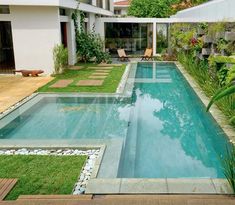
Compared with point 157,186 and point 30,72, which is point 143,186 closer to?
point 157,186

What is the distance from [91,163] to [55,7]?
12384 mm

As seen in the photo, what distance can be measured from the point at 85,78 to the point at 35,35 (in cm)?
374

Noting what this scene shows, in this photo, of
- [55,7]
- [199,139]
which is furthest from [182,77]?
[199,139]

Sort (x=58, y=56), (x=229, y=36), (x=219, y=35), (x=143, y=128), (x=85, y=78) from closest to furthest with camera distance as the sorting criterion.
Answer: (x=143, y=128) → (x=229, y=36) → (x=219, y=35) → (x=85, y=78) → (x=58, y=56)

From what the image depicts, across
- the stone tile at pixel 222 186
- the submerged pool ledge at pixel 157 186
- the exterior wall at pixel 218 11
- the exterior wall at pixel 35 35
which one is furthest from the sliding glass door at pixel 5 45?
the stone tile at pixel 222 186

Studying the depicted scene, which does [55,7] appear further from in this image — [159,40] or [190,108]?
[159,40]

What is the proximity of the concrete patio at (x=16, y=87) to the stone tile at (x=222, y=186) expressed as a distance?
24.7 feet

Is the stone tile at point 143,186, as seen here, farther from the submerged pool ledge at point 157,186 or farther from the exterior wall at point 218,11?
the exterior wall at point 218,11

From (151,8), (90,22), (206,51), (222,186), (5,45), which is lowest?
(222,186)

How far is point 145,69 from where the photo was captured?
845 inches

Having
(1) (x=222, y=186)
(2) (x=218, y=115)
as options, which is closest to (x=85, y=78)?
(2) (x=218, y=115)

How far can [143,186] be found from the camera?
5484 mm

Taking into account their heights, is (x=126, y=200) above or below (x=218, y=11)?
below

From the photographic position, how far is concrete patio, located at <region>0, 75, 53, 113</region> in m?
12.1
